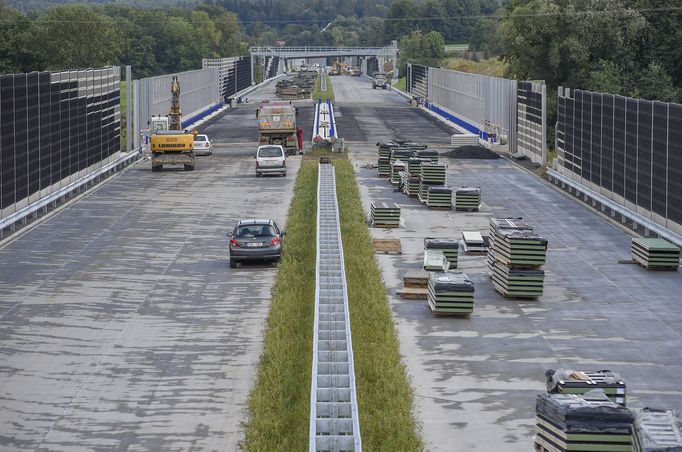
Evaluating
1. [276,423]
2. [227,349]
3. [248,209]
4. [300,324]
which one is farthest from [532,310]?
[248,209]

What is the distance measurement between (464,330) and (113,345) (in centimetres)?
778

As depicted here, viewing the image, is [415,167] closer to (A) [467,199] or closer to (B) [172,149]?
(A) [467,199]

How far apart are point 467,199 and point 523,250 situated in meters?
17.6

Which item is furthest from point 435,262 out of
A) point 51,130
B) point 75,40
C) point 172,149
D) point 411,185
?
point 75,40

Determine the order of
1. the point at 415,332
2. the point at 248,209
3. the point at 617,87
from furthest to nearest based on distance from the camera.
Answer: the point at 617,87 → the point at 248,209 → the point at 415,332

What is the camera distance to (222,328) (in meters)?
30.5

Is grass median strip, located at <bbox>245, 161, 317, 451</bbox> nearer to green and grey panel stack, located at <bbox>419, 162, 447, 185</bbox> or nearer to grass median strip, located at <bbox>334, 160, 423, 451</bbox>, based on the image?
grass median strip, located at <bbox>334, 160, 423, 451</bbox>

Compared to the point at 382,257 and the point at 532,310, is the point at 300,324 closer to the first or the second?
the point at 532,310

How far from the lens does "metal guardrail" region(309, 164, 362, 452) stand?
64.3 feet

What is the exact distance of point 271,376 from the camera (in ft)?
80.6

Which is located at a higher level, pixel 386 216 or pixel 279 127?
pixel 279 127

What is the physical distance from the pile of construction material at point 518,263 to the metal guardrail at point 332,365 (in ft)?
13.5

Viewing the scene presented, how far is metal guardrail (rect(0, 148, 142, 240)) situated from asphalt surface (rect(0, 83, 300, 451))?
0.81m

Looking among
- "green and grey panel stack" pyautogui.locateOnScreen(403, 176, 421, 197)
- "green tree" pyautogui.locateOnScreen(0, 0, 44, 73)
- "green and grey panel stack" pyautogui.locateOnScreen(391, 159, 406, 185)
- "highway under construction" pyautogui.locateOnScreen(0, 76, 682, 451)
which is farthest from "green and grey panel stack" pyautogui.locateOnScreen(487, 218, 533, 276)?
"green tree" pyautogui.locateOnScreen(0, 0, 44, 73)
